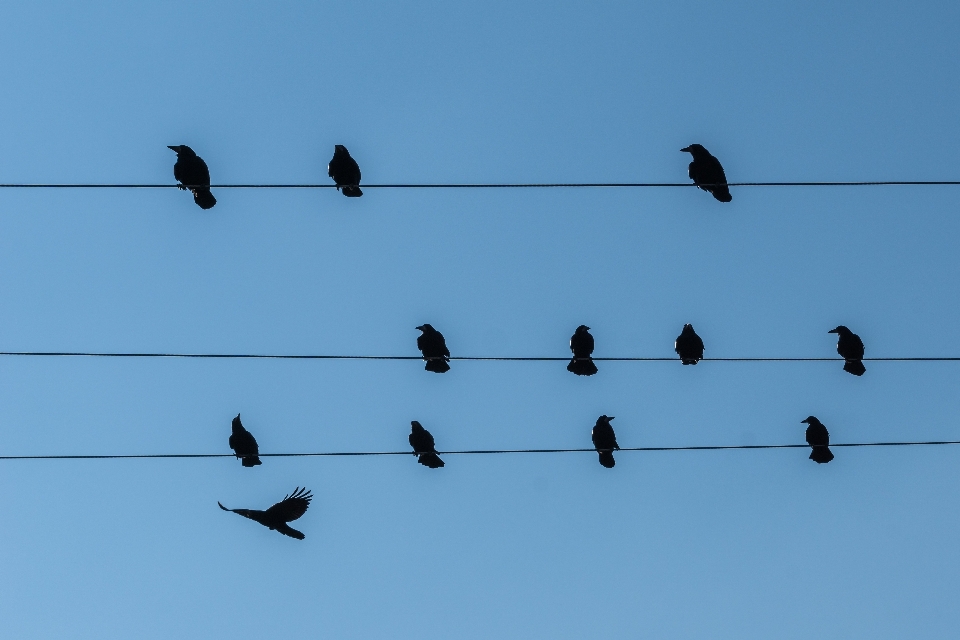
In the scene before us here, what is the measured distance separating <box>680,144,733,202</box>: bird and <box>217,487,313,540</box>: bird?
15.5 ft

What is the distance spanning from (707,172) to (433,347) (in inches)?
123

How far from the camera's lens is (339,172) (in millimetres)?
10961

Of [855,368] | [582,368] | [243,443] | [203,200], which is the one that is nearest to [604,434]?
[582,368]

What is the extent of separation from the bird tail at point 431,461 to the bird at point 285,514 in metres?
1.20

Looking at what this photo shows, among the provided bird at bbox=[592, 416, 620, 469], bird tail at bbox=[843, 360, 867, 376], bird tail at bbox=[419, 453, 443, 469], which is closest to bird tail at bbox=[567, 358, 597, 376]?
bird at bbox=[592, 416, 620, 469]

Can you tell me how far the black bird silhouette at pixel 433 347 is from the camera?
37.4 feet

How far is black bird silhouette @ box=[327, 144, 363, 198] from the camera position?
35.7ft

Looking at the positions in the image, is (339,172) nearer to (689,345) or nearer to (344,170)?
(344,170)

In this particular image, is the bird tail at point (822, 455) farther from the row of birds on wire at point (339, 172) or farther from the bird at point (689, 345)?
the row of birds on wire at point (339, 172)

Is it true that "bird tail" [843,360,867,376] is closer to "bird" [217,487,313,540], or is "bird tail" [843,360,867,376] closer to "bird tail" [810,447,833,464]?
"bird tail" [810,447,833,464]

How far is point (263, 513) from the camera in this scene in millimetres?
10727

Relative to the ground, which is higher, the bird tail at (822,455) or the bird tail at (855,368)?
the bird tail at (855,368)

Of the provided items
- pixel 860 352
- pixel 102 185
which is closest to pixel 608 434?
pixel 860 352

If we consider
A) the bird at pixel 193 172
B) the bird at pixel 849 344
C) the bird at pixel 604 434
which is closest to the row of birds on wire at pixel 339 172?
the bird at pixel 193 172
